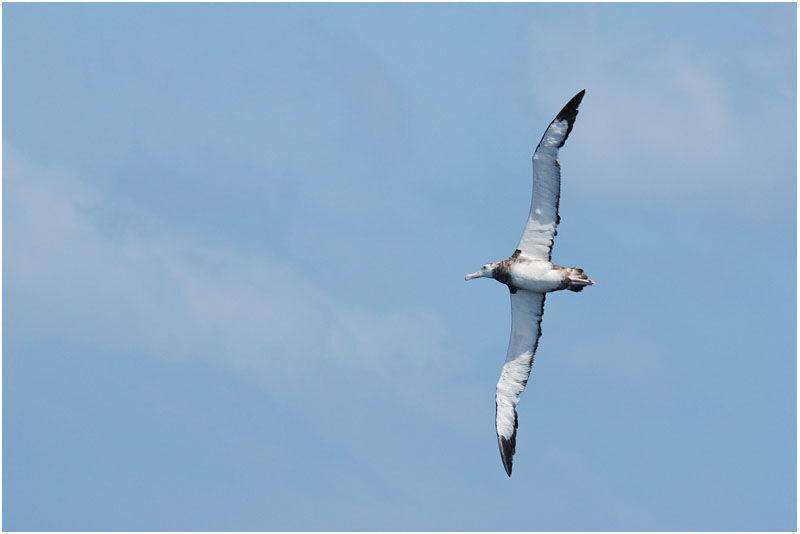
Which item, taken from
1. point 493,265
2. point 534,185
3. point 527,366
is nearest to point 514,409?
point 527,366

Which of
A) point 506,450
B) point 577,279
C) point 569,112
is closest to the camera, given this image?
point 569,112

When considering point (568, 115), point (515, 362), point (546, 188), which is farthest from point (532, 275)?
point (568, 115)

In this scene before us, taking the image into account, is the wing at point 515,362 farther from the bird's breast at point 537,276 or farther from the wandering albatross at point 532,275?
the bird's breast at point 537,276

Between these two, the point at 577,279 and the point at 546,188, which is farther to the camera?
the point at 577,279

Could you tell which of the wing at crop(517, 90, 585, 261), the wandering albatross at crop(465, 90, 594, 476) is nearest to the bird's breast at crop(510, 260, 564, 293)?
the wandering albatross at crop(465, 90, 594, 476)

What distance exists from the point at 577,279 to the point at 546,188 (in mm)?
2940

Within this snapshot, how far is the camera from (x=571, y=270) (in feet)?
142

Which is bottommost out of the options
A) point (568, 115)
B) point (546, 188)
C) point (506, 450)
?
point (506, 450)

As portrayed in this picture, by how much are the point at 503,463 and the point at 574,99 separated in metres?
11.7

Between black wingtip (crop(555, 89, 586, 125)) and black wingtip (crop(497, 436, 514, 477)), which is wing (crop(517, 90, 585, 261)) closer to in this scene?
black wingtip (crop(555, 89, 586, 125))

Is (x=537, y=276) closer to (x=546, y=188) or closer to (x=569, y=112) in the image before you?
(x=546, y=188)

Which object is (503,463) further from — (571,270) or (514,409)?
(571,270)

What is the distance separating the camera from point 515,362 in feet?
148

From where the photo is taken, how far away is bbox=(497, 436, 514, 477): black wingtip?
45625 mm
